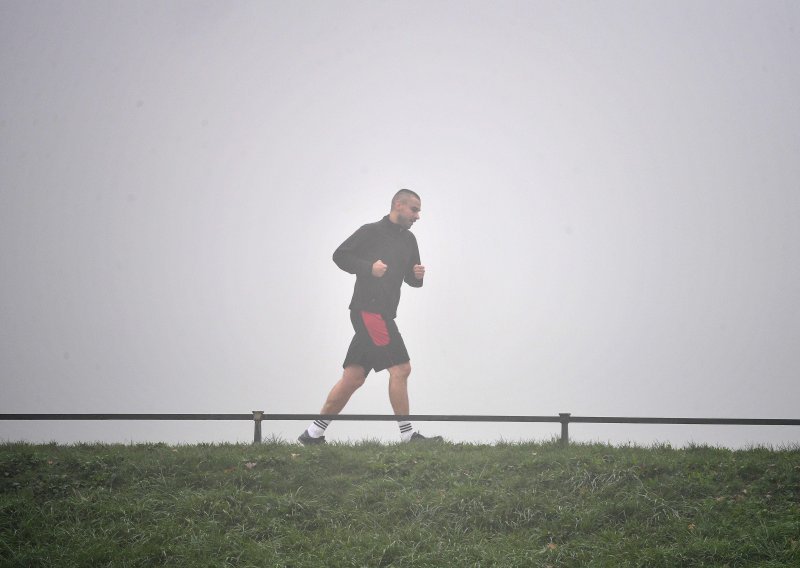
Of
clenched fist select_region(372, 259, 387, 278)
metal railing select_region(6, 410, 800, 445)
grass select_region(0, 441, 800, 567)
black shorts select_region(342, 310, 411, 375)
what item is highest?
clenched fist select_region(372, 259, 387, 278)

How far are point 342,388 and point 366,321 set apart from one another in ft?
2.98

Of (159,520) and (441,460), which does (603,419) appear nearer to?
(441,460)

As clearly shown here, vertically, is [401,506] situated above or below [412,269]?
below

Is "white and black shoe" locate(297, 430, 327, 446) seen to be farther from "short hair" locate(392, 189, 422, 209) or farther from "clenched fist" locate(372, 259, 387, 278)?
"short hair" locate(392, 189, 422, 209)

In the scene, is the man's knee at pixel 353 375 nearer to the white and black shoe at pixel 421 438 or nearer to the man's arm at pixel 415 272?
the white and black shoe at pixel 421 438

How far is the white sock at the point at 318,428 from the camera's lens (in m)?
9.93

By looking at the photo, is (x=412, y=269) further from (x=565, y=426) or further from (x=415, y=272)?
(x=565, y=426)

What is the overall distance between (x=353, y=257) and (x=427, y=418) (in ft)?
7.59

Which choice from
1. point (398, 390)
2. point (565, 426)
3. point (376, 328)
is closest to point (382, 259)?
→ point (376, 328)

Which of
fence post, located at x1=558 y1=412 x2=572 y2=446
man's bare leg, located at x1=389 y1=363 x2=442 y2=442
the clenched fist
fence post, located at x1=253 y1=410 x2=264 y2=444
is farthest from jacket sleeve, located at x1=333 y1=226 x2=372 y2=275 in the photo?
fence post, located at x1=558 y1=412 x2=572 y2=446

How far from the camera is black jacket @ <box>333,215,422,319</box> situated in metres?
10.3

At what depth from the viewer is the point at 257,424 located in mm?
9742

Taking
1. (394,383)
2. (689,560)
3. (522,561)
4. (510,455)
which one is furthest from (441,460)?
(689,560)

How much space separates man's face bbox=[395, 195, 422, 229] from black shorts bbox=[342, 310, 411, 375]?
1344 millimetres
